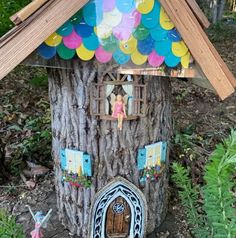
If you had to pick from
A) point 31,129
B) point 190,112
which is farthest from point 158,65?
point 190,112

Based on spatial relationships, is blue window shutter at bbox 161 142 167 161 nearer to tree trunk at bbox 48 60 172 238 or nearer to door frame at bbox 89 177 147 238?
tree trunk at bbox 48 60 172 238

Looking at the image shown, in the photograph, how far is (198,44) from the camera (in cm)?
142

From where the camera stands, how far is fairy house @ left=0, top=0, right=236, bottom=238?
1.41 m

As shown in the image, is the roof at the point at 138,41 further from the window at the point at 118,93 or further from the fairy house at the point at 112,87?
the window at the point at 118,93

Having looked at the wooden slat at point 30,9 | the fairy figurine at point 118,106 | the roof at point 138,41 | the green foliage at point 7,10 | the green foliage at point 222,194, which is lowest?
the green foliage at point 222,194

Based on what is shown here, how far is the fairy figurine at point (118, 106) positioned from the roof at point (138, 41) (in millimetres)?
182

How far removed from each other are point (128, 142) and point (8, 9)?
2.65 m

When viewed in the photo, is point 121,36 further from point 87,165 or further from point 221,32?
point 221,32

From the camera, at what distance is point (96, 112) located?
5.55 ft

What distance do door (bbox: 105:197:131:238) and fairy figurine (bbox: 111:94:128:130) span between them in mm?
427

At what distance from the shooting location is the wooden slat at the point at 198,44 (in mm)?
1396

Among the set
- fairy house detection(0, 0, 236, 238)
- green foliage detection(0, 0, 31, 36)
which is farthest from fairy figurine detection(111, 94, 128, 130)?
green foliage detection(0, 0, 31, 36)

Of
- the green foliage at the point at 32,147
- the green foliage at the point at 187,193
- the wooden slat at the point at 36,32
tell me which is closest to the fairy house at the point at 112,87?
the wooden slat at the point at 36,32

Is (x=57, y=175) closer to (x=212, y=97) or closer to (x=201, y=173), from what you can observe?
(x=201, y=173)
